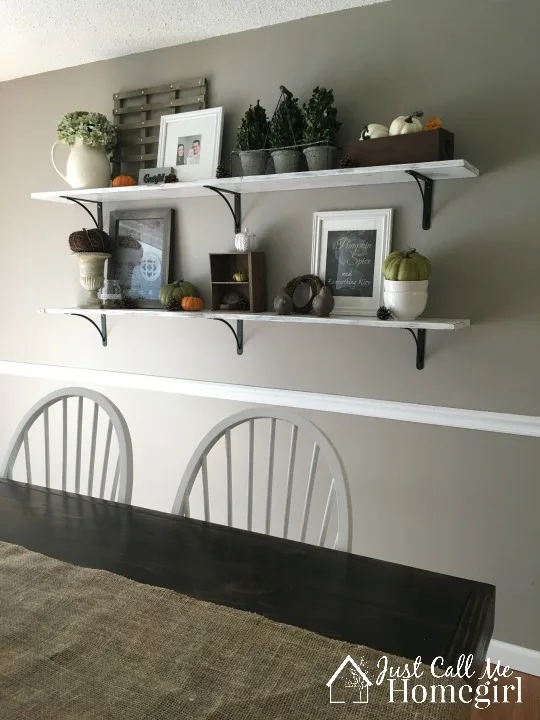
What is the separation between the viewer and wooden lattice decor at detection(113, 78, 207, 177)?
2.38 metres

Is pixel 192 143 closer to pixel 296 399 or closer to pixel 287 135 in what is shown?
pixel 287 135

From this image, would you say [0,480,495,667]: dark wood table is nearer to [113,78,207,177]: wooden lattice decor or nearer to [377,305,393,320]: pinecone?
[377,305,393,320]: pinecone

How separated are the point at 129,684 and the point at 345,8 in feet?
6.86

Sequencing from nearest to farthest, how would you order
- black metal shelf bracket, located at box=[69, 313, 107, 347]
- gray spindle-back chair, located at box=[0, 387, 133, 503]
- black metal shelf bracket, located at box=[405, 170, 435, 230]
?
gray spindle-back chair, located at box=[0, 387, 133, 503] < black metal shelf bracket, located at box=[405, 170, 435, 230] < black metal shelf bracket, located at box=[69, 313, 107, 347]

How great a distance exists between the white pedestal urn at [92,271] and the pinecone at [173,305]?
0.44 meters

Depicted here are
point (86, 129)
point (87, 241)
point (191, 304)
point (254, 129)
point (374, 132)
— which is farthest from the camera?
point (87, 241)

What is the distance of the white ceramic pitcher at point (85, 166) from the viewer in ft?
7.95

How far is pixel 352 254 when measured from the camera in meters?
2.13

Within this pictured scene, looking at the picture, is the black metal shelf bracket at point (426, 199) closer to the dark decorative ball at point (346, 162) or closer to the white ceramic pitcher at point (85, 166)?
the dark decorative ball at point (346, 162)

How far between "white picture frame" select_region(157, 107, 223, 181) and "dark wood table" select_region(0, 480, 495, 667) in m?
1.36

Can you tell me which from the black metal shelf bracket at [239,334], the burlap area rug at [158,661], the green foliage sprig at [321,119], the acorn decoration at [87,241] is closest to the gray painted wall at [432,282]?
the black metal shelf bracket at [239,334]

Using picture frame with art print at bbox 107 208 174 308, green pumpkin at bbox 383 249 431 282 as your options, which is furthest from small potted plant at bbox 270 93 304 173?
picture frame with art print at bbox 107 208 174 308

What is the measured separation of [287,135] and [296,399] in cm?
95

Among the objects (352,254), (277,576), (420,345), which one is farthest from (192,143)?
(277,576)
